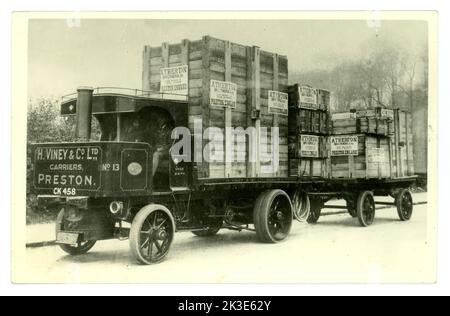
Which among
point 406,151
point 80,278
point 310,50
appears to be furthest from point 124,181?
point 406,151

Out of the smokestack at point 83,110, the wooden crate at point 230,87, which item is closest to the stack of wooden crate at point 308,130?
the wooden crate at point 230,87

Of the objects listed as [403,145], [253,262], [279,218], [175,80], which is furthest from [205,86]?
[403,145]

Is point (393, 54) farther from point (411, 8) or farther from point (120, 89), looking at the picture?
point (120, 89)

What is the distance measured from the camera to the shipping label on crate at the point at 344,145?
13453 mm

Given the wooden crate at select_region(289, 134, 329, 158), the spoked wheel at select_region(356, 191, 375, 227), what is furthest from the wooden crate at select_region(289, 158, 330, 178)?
the spoked wheel at select_region(356, 191, 375, 227)

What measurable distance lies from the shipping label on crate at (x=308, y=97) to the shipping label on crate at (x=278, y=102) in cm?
44

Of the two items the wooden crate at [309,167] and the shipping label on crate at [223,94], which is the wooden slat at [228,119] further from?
the wooden crate at [309,167]

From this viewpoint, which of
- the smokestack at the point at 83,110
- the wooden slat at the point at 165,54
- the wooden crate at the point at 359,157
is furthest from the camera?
the wooden crate at the point at 359,157

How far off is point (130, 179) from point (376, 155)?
25.5 ft

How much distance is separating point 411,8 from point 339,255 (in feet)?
13.3

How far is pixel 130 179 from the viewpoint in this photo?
7867 millimetres

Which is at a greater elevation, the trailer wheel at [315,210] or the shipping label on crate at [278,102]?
the shipping label on crate at [278,102]

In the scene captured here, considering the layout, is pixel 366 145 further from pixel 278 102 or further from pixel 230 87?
pixel 230 87

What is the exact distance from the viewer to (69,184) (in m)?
7.89
